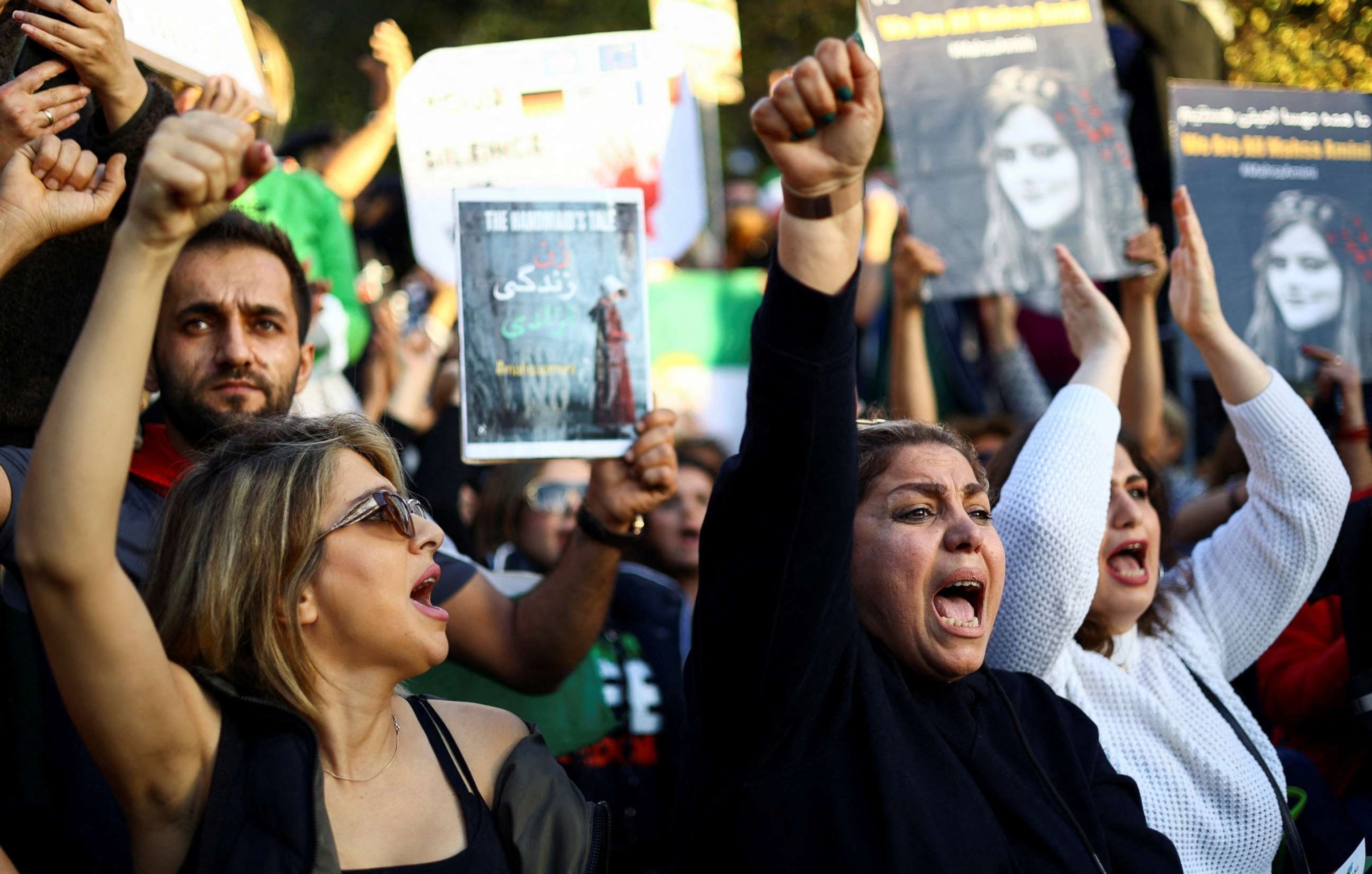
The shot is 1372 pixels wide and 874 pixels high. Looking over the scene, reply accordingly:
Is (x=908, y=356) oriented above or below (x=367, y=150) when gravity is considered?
below

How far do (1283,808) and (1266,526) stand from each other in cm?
68

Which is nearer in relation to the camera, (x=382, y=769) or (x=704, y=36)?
(x=382, y=769)

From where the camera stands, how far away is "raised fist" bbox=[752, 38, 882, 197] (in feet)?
5.72

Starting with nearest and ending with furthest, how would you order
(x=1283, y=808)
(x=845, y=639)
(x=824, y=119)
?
(x=824, y=119) → (x=845, y=639) → (x=1283, y=808)

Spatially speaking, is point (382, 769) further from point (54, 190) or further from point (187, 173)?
point (54, 190)

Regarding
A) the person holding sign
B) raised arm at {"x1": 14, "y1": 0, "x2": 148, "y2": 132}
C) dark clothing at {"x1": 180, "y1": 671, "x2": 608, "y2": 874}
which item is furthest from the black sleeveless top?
raised arm at {"x1": 14, "y1": 0, "x2": 148, "y2": 132}

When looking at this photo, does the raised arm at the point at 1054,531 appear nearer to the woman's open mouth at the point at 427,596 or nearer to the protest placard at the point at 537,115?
the woman's open mouth at the point at 427,596

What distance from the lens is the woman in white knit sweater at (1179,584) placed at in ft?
8.84

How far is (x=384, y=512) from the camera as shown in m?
2.24

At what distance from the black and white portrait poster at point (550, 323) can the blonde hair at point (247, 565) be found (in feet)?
2.52

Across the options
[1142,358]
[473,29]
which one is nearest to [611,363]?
[1142,358]

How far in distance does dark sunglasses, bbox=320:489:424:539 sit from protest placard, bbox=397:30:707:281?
175 centimetres

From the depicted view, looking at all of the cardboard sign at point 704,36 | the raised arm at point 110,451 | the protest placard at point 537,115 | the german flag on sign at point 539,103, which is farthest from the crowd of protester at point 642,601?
the cardboard sign at point 704,36

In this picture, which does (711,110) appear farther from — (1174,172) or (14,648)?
(14,648)
